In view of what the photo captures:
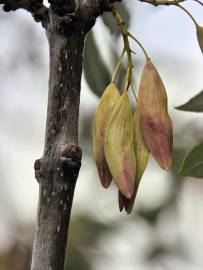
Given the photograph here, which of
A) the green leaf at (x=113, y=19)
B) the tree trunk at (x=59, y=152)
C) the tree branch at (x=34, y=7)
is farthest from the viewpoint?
the green leaf at (x=113, y=19)

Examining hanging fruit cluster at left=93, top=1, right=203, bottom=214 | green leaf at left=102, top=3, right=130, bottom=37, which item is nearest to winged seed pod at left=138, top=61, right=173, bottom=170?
hanging fruit cluster at left=93, top=1, right=203, bottom=214

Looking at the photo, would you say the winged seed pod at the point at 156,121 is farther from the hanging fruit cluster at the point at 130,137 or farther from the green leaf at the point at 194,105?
the green leaf at the point at 194,105

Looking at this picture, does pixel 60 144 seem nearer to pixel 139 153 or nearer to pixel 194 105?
pixel 139 153

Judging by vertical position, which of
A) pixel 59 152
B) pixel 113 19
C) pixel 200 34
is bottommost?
pixel 59 152

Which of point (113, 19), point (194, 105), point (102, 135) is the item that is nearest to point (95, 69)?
point (113, 19)

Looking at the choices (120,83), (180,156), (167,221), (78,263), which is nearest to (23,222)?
(78,263)

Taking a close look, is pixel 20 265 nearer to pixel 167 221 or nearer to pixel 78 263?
pixel 78 263

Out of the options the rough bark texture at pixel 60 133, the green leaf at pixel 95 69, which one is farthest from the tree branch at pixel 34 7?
the green leaf at pixel 95 69
